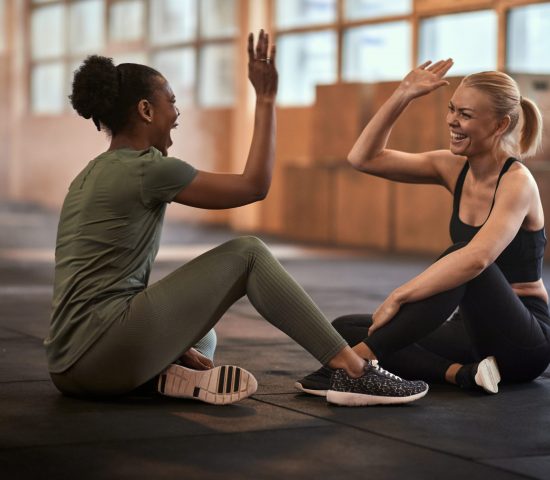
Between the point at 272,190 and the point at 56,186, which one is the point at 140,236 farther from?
the point at 56,186

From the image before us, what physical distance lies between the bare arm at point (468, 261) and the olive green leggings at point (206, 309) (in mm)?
210

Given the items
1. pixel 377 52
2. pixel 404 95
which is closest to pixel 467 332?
pixel 404 95

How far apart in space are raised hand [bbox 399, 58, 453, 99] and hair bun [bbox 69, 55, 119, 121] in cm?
89

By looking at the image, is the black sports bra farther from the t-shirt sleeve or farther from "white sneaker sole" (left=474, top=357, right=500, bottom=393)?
the t-shirt sleeve

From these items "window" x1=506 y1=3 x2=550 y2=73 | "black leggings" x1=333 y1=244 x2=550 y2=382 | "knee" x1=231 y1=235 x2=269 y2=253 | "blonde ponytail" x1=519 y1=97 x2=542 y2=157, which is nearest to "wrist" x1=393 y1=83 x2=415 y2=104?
"blonde ponytail" x1=519 y1=97 x2=542 y2=157

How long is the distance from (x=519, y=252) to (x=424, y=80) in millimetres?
567

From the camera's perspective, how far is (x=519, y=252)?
3.49m

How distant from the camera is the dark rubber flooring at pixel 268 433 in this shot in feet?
8.25

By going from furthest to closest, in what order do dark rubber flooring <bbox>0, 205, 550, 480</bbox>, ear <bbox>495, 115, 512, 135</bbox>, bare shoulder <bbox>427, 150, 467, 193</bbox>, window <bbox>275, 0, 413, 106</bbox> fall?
1. window <bbox>275, 0, 413, 106</bbox>
2. bare shoulder <bbox>427, 150, 467, 193</bbox>
3. ear <bbox>495, 115, 512, 135</bbox>
4. dark rubber flooring <bbox>0, 205, 550, 480</bbox>

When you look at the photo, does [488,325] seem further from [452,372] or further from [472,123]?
[472,123]

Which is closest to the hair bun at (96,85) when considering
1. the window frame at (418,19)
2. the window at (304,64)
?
the window frame at (418,19)

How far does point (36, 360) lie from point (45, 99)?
14339 millimetres

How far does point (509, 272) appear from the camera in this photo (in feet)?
11.6

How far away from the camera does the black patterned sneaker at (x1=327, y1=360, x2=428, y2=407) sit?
3180 mm
